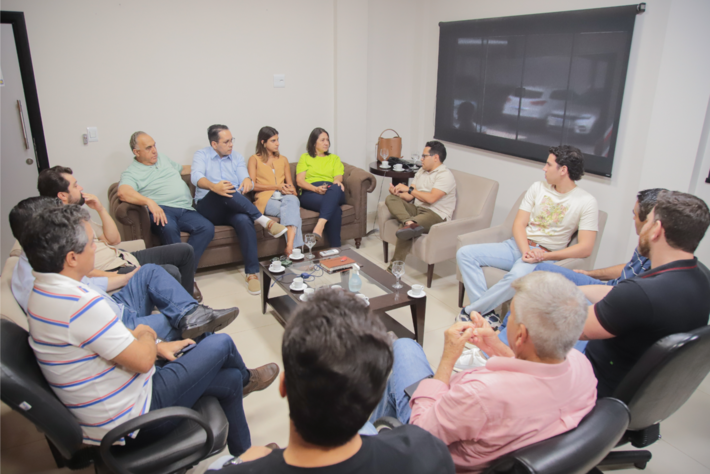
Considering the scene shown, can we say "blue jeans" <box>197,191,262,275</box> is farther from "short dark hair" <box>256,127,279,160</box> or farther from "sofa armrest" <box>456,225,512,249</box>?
"sofa armrest" <box>456,225,512,249</box>

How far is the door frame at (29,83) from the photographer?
3607 mm

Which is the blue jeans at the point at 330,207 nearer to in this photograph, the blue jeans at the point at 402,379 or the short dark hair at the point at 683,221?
the blue jeans at the point at 402,379

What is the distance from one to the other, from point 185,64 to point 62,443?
143 inches

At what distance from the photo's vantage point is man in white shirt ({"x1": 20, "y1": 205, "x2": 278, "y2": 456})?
147 cm

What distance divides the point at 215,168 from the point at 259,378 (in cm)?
234

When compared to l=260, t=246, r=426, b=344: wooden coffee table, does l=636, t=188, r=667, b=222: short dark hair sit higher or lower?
higher

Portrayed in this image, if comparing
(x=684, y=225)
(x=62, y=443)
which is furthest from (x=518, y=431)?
(x=62, y=443)

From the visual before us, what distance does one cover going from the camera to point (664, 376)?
160cm

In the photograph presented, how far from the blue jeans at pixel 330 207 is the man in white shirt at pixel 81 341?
2.64 metres

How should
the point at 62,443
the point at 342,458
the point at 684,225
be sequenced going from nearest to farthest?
the point at 342,458
the point at 62,443
the point at 684,225

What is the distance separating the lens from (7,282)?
78.5 inches

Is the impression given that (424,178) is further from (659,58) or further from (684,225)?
(684,225)

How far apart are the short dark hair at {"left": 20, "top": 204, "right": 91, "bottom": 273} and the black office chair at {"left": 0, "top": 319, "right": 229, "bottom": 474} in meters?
0.26

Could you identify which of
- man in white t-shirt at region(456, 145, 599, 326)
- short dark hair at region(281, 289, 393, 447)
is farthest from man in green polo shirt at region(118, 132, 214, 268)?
short dark hair at region(281, 289, 393, 447)
